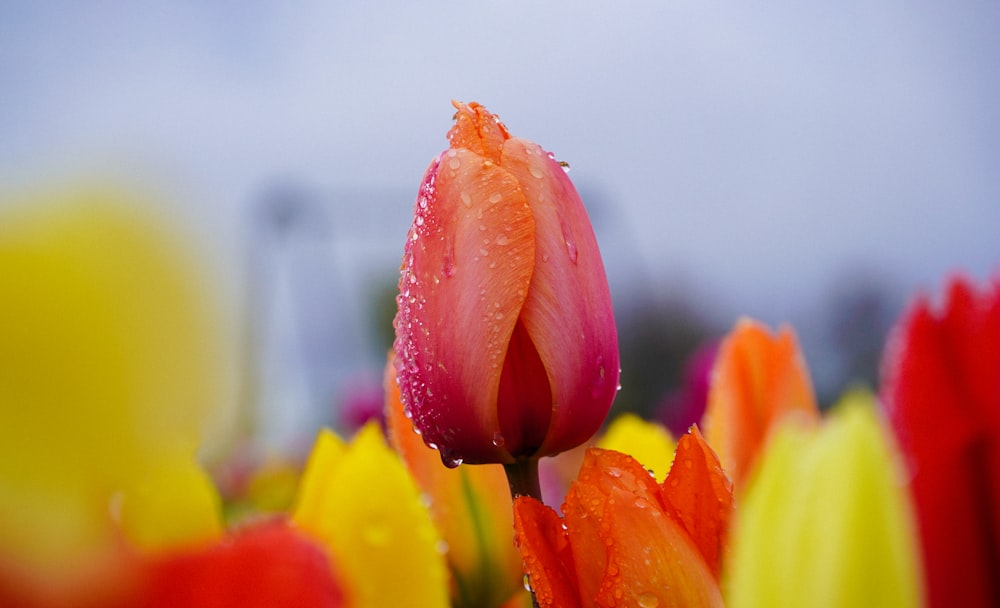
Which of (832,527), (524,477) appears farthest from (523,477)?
(832,527)

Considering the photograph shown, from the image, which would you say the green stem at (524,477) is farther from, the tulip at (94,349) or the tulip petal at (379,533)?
the tulip at (94,349)

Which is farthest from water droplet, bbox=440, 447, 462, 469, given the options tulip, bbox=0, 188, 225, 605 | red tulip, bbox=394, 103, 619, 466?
tulip, bbox=0, 188, 225, 605

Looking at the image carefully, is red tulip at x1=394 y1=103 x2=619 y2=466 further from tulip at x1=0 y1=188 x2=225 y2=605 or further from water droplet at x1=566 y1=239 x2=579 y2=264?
tulip at x1=0 y1=188 x2=225 y2=605

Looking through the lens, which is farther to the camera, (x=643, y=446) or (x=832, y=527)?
(x=643, y=446)

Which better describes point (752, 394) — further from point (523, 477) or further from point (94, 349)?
point (94, 349)

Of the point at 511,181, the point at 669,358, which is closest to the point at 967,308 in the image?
the point at 511,181

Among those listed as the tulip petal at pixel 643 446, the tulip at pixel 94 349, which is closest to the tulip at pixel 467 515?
the tulip petal at pixel 643 446

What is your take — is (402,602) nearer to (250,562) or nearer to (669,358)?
(250,562)
